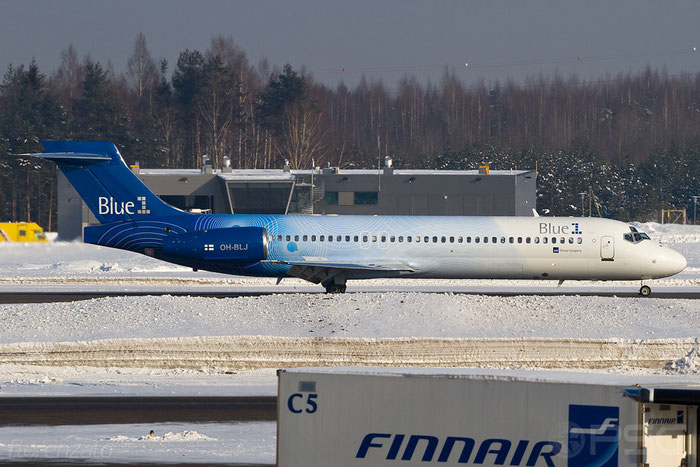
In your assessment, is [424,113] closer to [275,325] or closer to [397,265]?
[397,265]

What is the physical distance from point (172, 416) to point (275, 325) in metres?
6.63

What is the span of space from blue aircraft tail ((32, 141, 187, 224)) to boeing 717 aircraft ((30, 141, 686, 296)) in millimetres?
36

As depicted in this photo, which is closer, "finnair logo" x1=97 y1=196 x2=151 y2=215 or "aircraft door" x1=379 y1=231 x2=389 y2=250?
"aircraft door" x1=379 y1=231 x2=389 y2=250

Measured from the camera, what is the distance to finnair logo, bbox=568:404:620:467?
823 centimetres

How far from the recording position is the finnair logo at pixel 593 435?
324 inches

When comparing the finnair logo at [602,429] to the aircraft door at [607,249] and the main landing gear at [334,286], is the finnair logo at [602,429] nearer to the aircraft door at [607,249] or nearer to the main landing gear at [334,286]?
the main landing gear at [334,286]

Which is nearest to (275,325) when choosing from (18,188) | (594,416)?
(594,416)

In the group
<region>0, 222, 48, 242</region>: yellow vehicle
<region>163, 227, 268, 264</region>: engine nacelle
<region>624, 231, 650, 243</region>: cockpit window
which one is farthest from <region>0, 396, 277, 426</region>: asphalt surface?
<region>0, 222, 48, 242</region>: yellow vehicle

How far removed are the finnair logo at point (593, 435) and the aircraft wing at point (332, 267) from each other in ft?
82.9

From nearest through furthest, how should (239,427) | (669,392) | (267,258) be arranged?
(669,392) → (239,427) → (267,258)

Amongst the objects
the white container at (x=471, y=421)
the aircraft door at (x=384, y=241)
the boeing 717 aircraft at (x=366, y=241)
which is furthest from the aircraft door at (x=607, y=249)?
the white container at (x=471, y=421)

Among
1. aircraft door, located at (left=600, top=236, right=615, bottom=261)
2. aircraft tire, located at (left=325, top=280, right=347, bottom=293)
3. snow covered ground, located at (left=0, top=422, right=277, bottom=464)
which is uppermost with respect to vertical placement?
aircraft door, located at (left=600, top=236, right=615, bottom=261)

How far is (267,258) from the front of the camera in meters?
34.3

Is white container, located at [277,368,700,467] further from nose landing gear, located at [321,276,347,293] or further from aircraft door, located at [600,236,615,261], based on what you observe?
aircraft door, located at [600,236,615,261]
